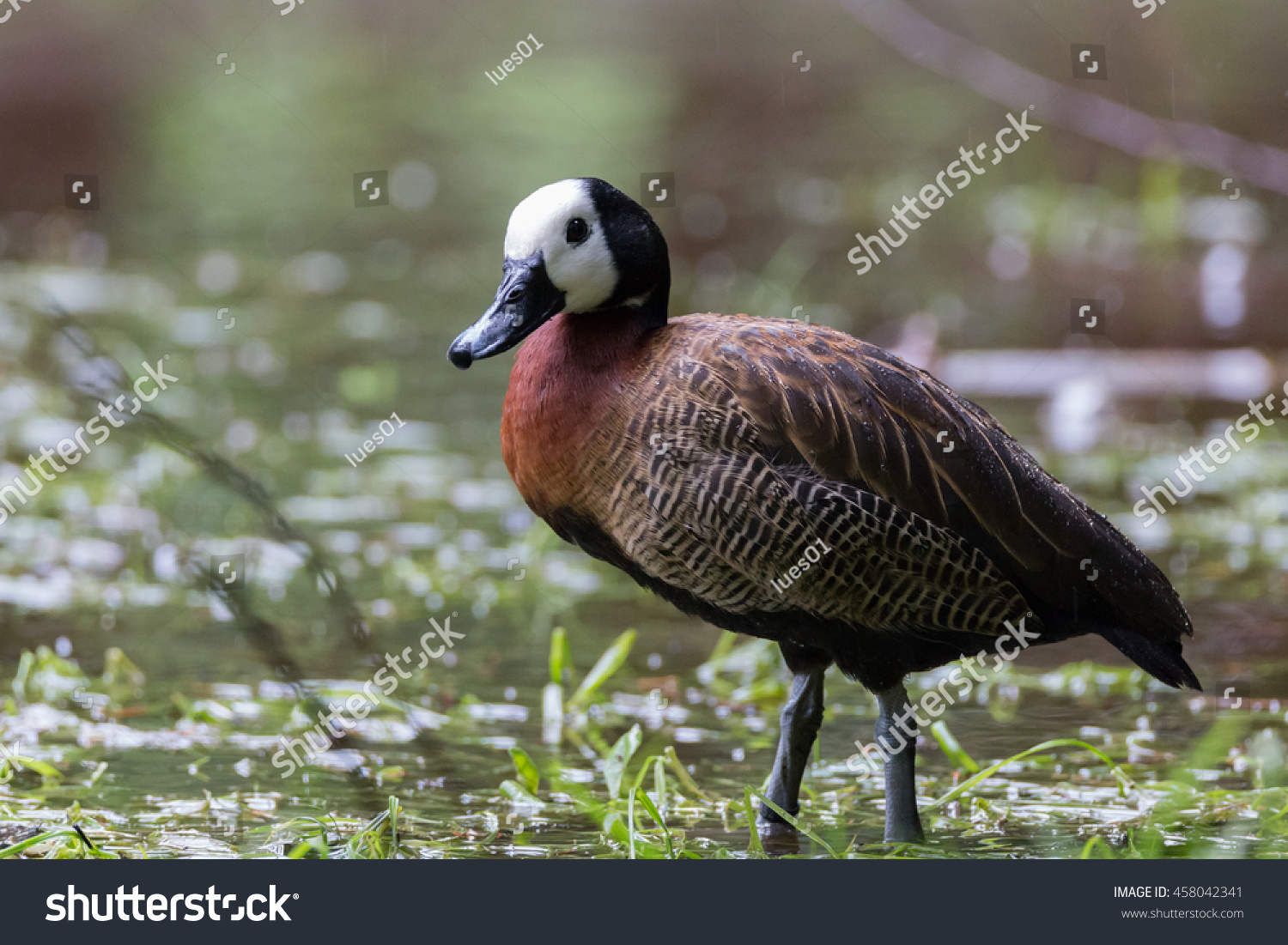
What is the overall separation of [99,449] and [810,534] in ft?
16.7

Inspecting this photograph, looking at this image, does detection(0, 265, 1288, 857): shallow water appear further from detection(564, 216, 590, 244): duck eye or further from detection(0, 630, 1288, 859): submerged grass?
detection(564, 216, 590, 244): duck eye

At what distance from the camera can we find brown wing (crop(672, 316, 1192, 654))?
4.47m

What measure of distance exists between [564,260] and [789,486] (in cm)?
83

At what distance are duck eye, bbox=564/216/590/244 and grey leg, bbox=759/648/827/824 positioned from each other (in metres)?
1.23

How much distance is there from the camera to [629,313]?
15.5 feet

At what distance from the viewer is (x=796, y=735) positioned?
480 cm

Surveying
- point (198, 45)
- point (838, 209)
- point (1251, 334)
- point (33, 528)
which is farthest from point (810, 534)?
point (198, 45)

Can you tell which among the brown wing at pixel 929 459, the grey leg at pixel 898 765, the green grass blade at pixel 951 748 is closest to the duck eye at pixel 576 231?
the brown wing at pixel 929 459

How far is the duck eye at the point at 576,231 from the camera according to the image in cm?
459

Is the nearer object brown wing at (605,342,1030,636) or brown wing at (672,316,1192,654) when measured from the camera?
brown wing at (605,342,1030,636)

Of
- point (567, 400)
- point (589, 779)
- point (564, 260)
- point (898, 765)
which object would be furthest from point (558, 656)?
point (564, 260)

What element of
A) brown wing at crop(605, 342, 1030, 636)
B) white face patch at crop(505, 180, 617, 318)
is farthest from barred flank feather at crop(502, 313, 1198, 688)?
white face patch at crop(505, 180, 617, 318)

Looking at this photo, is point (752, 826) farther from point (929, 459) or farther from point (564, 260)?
point (564, 260)

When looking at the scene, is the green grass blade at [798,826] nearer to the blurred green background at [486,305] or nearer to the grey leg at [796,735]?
the grey leg at [796,735]
